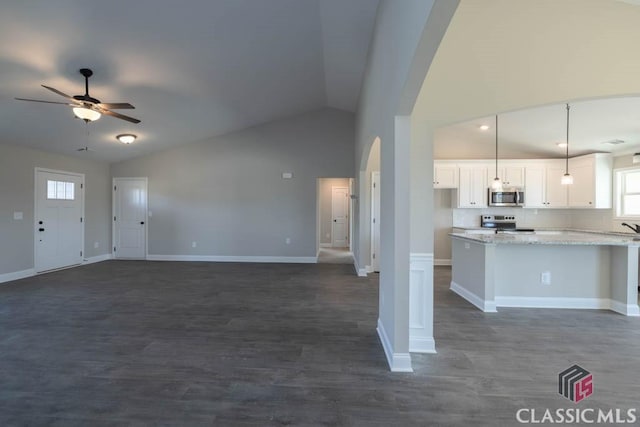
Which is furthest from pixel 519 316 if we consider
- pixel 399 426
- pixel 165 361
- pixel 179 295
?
pixel 179 295

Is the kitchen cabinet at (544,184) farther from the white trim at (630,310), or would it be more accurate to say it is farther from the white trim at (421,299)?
the white trim at (421,299)

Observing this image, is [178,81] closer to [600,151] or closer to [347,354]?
[347,354]

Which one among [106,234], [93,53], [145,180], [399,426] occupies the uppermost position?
[93,53]

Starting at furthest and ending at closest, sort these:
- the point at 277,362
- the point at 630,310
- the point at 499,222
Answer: the point at 499,222
the point at 630,310
the point at 277,362

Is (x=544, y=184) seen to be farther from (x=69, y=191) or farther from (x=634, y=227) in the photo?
(x=69, y=191)

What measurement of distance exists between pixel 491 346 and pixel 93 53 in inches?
207

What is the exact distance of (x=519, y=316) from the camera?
11.9ft

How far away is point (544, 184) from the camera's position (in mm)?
6078

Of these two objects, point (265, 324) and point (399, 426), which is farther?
point (265, 324)

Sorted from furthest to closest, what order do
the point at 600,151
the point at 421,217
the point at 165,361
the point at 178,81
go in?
the point at 600,151 → the point at 178,81 → the point at 421,217 → the point at 165,361

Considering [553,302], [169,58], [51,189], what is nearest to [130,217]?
[51,189]

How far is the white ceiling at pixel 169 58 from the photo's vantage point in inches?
117

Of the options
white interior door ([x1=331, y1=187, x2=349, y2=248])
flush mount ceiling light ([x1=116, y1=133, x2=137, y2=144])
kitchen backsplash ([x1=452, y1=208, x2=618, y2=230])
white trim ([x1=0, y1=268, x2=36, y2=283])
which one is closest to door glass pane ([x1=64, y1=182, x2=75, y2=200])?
white trim ([x1=0, y1=268, x2=36, y2=283])

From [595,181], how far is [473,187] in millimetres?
2057
